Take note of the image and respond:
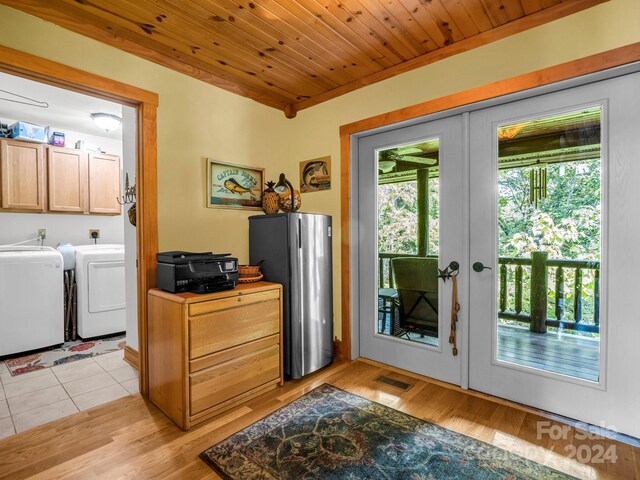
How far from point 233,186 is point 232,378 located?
1555 mm

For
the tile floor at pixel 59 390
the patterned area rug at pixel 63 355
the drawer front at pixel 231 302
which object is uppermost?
the drawer front at pixel 231 302

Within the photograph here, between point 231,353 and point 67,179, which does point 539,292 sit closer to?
point 231,353

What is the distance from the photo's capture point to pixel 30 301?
3.17m

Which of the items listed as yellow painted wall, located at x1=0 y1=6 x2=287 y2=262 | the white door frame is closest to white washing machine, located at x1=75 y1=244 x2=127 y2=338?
yellow painted wall, located at x1=0 y1=6 x2=287 y2=262

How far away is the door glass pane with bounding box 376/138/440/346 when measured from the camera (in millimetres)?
2537

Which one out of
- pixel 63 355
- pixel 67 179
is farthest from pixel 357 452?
pixel 67 179

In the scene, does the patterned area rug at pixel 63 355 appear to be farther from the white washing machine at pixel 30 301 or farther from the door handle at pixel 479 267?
the door handle at pixel 479 267

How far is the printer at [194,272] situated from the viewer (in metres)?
2.04

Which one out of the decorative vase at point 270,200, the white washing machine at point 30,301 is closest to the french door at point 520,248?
the decorative vase at point 270,200

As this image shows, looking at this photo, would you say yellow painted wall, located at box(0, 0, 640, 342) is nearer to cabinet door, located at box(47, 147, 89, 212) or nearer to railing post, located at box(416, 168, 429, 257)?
railing post, located at box(416, 168, 429, 257)

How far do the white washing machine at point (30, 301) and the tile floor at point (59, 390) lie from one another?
31cm

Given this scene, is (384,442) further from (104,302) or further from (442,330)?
(104,302)

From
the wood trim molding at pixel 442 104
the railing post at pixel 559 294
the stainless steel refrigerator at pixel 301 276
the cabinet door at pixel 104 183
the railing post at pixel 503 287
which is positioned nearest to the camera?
the wood trim molding at pixel 442 104

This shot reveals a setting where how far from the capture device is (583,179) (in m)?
1.93
